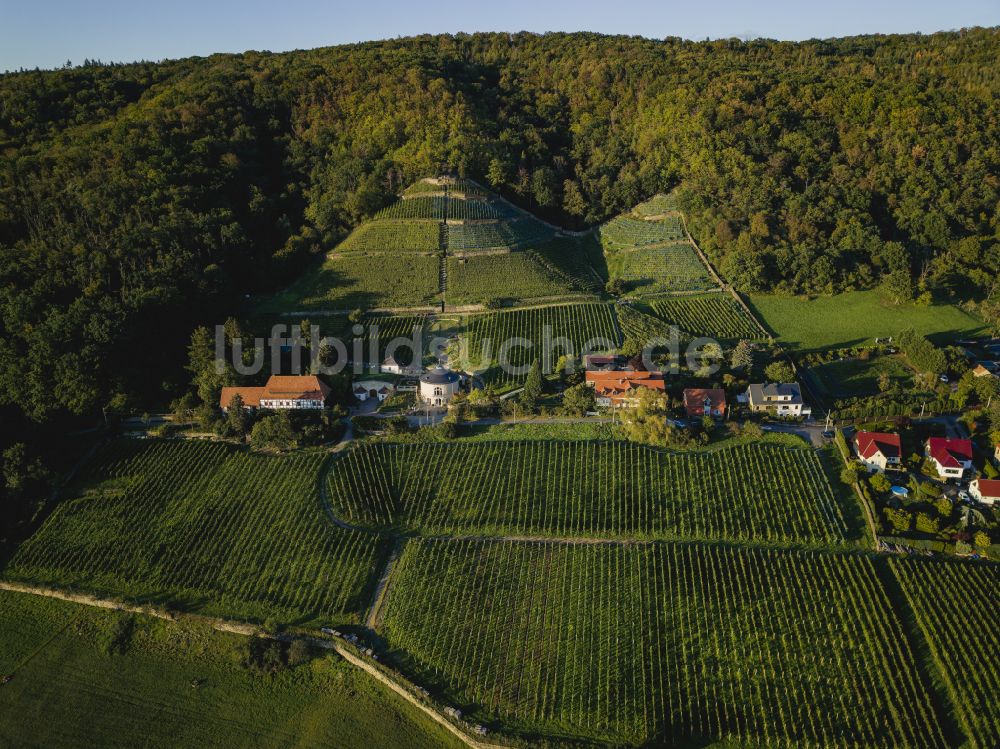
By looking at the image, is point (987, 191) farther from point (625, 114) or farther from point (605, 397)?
point (605, 397)

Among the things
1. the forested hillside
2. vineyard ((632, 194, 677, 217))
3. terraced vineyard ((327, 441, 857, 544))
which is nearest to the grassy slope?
terraced vineyard ((327, 441, 857, 544))

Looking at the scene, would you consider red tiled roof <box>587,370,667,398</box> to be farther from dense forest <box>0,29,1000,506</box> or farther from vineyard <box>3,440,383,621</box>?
dense forest <box>0,29,1000,506</box>

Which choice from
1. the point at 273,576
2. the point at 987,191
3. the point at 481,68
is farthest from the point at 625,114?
the point at 273,576

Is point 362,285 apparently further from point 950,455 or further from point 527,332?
point 950,455

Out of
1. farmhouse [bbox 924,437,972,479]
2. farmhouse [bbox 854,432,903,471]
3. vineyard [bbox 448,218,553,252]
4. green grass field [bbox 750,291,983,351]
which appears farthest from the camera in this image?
vineyard [bbox 448,218,553,252]

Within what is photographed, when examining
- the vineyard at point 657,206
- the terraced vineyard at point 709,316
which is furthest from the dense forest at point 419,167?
the terraced vineyard at point 709,316

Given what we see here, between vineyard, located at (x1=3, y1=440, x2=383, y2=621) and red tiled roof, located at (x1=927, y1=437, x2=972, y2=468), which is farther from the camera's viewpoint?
red tiled roof, located at (x1=927, y1=437, x2=972, y2=468)

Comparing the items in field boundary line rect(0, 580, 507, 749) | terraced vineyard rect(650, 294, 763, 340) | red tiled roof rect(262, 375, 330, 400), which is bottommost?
field boundary line rect(0, 580, 507, 749)

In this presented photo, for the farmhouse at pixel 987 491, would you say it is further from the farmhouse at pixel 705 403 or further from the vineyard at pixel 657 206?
the vineyard at pixel 657 206
